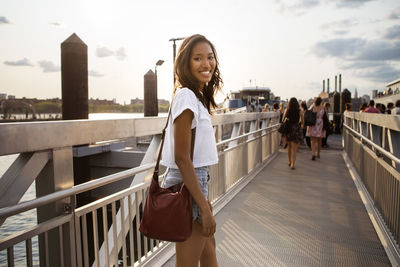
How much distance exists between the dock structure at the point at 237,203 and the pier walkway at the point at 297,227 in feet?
0.04

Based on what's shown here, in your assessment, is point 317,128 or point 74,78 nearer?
point 317,128

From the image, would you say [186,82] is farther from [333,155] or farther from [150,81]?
[150,81]

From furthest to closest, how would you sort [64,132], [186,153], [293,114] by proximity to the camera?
[293,114] < [64,132] < [186,153]

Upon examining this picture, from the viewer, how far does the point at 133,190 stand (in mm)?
2371

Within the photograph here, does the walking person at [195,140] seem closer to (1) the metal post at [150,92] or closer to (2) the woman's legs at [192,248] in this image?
(2) the woman's legs at [192,248]

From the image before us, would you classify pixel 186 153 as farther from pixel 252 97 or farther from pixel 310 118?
pixel 252 97

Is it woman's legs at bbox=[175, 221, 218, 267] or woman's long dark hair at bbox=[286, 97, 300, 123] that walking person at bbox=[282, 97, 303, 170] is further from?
woman's legs at bbox=[175, 221, 218, 267]

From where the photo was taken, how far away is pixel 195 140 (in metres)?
1.47

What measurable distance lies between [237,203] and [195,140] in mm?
3486

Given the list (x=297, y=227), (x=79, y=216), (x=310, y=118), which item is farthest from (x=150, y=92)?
(x=79, y=216)

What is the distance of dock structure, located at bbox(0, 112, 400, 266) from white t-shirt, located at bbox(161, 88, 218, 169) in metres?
0.53

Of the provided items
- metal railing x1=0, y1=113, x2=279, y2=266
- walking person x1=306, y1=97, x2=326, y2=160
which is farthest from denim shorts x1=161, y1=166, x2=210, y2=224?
walking person x1=306, y1=97, x2=326, y2=160

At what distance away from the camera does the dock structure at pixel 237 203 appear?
1517 mm

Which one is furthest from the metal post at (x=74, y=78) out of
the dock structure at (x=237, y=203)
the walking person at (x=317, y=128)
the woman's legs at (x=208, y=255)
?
the woman's legs at (x=208, y=255)
